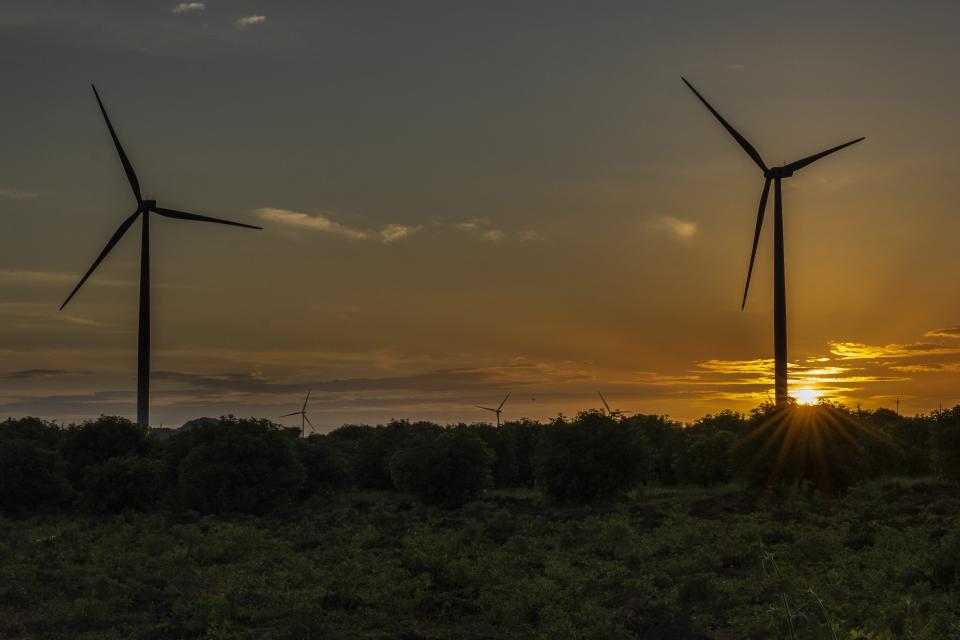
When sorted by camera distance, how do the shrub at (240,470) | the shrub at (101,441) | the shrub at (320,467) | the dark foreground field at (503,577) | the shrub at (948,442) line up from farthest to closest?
the shrub at (320,467) → the shrub at (101,441) → the shrub at (240,470) → the shrub at (948,442) → the dark foreground field at (503,577)

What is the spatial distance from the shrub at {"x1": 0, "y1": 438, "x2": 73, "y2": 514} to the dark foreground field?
18.5 metres

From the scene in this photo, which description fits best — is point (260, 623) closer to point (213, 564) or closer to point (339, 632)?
point (339, 632)

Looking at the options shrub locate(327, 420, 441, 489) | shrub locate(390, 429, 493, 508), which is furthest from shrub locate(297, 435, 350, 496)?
shrub locate(390, 429, 493, 508)

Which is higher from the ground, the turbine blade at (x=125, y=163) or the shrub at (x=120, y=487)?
Result: the turbine blade at (x=125, y=163)

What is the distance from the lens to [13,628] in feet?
101

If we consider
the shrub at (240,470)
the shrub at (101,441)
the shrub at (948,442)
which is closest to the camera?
the shrub at (948,442)

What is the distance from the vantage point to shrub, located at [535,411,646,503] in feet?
276

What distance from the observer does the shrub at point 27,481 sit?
77438 mm

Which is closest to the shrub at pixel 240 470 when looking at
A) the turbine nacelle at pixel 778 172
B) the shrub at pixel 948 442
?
the turbine nacelle at pixel 778 172

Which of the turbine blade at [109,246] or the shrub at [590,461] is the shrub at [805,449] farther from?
the turbine blade at [109,246]

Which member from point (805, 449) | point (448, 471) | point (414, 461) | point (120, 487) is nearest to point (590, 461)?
point (448, 471)

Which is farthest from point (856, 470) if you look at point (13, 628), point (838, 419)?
point (13, 628)

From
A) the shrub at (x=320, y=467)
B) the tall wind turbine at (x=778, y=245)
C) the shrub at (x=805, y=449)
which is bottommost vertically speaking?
the shrub at (x=320, y=467)

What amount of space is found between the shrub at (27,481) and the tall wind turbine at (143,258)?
1157cm
